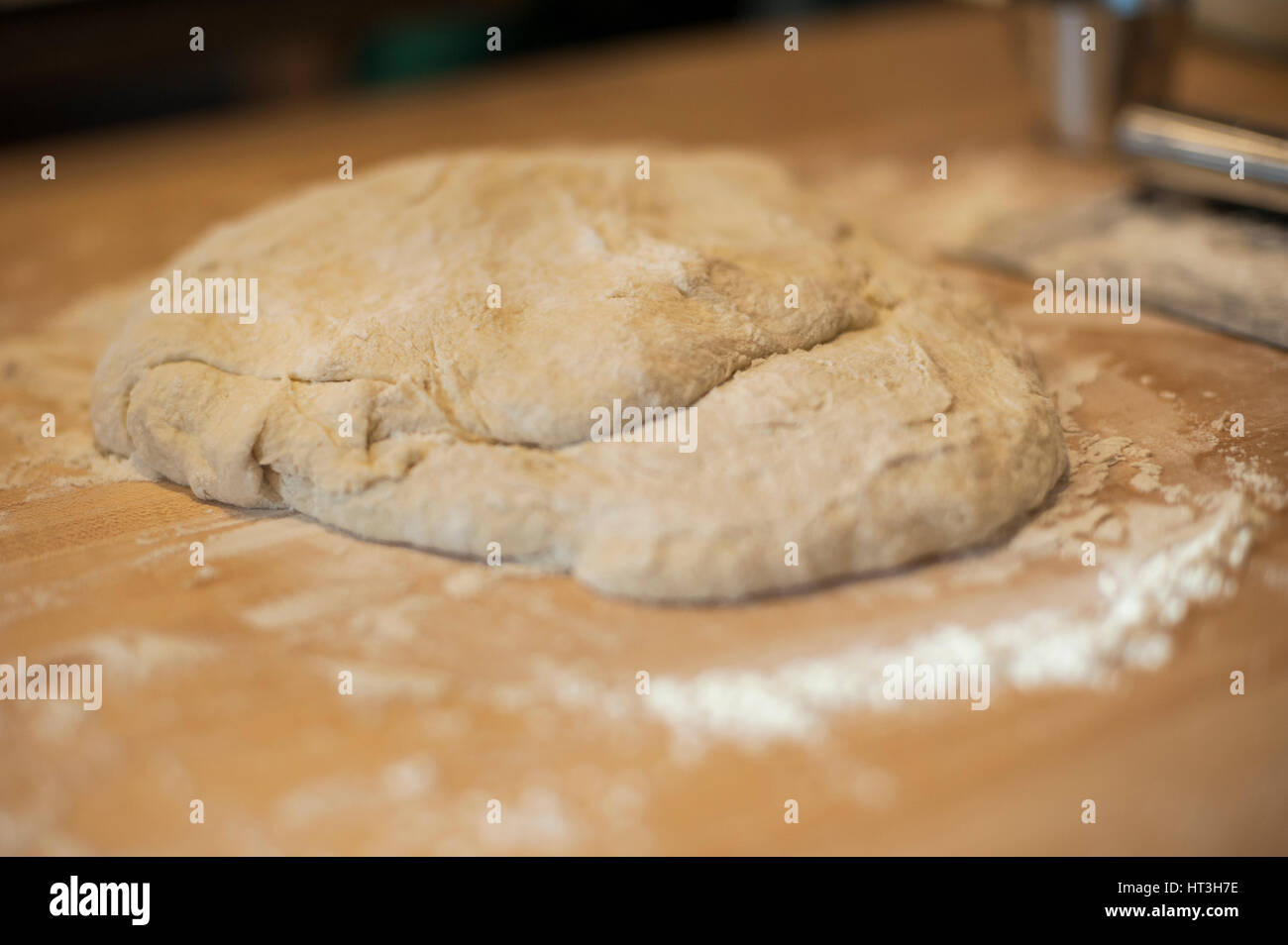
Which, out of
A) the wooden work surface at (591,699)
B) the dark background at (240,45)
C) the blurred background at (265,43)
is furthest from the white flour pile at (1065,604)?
the dark background at (240,45)

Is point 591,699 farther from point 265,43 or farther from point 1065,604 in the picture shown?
point 265,43

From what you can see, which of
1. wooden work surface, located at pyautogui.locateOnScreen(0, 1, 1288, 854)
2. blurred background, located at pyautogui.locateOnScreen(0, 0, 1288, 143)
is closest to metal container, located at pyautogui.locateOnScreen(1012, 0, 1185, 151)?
blurred background, located at pyautogui.locateOnScreen(0, 0, 1288, 143)

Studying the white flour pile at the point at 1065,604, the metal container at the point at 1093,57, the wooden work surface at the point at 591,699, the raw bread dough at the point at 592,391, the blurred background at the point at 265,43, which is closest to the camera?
the wooden work surface at the point at 591,699

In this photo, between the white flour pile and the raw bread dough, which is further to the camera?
the raw bread dough

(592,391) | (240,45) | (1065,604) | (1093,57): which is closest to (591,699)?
(592,391)

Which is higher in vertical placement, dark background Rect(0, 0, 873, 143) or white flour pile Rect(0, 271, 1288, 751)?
dark background Rect(0, 0, 873, 143)

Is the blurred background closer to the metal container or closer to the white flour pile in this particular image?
the metal container

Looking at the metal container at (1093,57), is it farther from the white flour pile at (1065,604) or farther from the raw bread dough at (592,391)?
the white flour pile at (1065,604)
